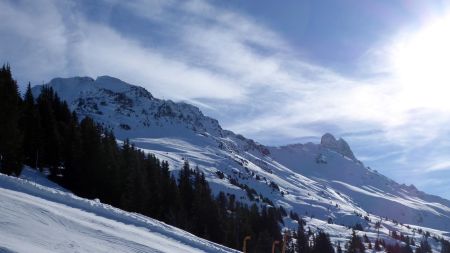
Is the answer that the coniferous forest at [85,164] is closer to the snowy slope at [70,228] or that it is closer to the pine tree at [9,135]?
the pine tree at [9,135]

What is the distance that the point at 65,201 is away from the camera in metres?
26.6

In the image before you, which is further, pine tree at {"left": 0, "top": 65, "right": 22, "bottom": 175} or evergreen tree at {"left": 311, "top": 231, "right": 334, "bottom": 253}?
evergreen tree at {"left": 311, "top": 231, "right": 334, "bottom": 253}

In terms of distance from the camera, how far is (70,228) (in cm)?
2011

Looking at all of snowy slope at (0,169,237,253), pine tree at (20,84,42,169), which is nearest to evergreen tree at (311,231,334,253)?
pine tree at (20,84,42,169)

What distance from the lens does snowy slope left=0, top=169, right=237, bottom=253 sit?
16688 millimetres

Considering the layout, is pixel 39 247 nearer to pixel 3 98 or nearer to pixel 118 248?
pixel 118 248

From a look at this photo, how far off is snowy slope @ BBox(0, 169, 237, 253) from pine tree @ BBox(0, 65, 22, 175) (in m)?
17.4

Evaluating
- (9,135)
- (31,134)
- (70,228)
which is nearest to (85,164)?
(31,134)

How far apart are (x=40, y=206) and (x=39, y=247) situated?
213 inches

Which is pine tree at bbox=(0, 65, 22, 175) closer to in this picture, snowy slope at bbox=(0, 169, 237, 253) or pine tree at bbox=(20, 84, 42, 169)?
pine tree at bbox=(20, 84, 42, 169)

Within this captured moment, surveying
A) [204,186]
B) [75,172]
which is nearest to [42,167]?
[75,172]

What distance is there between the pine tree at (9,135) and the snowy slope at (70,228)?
17431 mm

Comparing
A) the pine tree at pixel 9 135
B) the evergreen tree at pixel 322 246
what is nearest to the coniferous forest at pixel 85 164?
the pine tree at pixel 9 135

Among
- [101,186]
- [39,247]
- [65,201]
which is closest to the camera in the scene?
[39,247]
